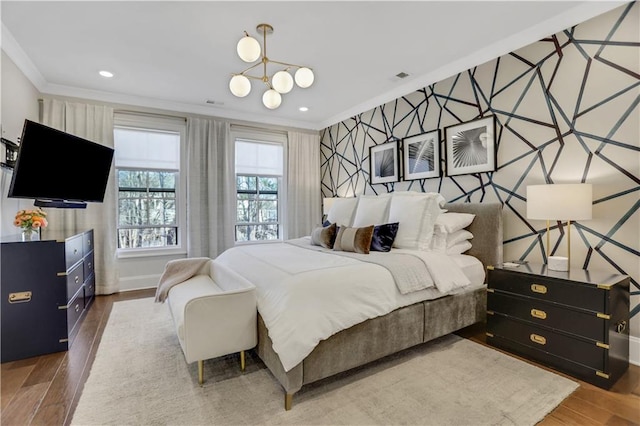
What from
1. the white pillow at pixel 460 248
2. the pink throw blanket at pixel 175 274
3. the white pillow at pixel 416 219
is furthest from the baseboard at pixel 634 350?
the pink throw blanket at pixel 175 274

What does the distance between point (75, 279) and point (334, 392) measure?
2.67m

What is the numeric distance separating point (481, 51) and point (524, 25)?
443 millimetres

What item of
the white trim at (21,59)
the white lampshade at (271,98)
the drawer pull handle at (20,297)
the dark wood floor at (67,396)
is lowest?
the dark wood floor at (67,396)

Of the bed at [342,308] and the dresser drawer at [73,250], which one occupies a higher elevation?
the dresser drawer at [73,250]

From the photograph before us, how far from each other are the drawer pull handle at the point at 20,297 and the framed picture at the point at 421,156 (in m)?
4.04

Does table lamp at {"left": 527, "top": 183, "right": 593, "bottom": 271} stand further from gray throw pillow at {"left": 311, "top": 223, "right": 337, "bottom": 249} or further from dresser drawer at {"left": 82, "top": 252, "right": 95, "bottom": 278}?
dresser drawer at {"left": 82, "top": 252, "right": 95, "bottom": 278}

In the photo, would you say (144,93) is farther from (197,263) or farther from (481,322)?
(481,322)

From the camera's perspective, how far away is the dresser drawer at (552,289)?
78.4 inches

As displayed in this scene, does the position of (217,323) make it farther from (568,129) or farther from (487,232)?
(568,129)

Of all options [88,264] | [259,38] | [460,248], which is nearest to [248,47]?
[259,38]

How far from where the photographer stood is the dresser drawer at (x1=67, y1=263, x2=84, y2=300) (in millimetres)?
2674

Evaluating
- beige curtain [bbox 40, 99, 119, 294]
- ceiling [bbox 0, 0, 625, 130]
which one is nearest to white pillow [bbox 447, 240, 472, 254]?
ceiling [bbox 0, 0, 625, 130]

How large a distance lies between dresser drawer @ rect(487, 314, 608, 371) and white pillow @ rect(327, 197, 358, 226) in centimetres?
184

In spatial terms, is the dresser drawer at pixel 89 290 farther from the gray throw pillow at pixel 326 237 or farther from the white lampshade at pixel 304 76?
the white lampshade at pixel 304 76
